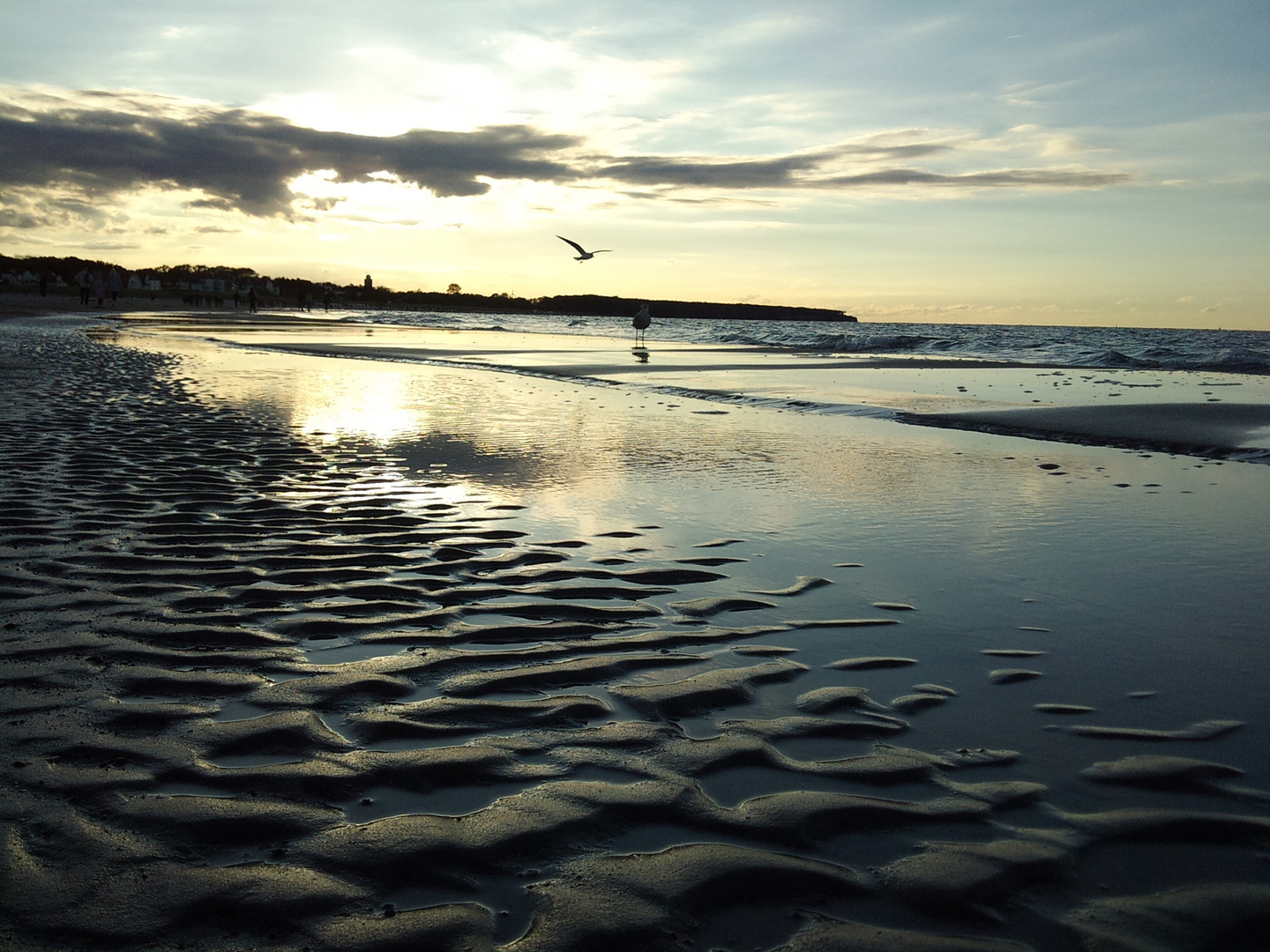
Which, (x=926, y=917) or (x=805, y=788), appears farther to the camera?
(x=805, y=788)

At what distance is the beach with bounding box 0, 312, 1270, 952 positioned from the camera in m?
2.31

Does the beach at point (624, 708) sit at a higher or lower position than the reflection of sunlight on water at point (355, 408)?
lower

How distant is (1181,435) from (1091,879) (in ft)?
39.8

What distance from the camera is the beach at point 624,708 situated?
2307 millimetres

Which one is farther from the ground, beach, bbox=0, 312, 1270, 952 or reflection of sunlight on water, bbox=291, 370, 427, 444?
reflection of sunlight on water, bbox=291, 370, 427, 444

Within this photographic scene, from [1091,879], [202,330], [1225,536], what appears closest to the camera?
[1091,879]

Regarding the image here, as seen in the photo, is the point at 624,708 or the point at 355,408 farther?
the point at 355,408

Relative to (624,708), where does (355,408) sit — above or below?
above

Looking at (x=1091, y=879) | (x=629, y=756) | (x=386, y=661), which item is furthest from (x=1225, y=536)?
(x=386, y=661)

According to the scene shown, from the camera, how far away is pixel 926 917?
7.48ft

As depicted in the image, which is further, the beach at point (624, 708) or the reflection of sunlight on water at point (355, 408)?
the reflection of sunlight on water at point (355, 408)

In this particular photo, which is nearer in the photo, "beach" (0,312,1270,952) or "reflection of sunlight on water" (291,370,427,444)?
"beach" (0,312,1270,952)

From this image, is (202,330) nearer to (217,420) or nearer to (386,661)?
(217,420)

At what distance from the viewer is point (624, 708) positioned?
3508 mm
